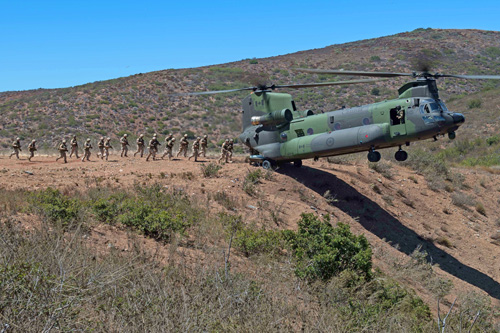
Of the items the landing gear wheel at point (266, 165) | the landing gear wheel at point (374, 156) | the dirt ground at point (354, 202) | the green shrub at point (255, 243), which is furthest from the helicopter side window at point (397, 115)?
the green shrub at point (255, 243)

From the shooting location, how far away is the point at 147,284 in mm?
6738

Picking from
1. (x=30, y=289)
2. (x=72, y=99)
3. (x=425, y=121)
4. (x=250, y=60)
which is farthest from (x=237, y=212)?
(x=250, y=60)

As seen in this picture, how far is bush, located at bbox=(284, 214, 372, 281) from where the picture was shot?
1068cm

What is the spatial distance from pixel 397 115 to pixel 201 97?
42722mm

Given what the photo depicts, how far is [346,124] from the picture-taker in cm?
1719

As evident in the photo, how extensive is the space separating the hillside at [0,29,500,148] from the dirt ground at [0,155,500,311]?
62.4 feet

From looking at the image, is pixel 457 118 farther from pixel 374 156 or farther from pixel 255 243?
pixel 255 243

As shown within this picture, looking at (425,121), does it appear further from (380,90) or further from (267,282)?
(380,90)

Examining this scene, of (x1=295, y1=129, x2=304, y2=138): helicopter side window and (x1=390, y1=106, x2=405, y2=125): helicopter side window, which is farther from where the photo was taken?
(x1=295, y1=129, x2=304, y2=138): helicopter side window

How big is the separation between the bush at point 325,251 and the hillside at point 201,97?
27.0 meters

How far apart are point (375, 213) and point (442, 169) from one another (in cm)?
872

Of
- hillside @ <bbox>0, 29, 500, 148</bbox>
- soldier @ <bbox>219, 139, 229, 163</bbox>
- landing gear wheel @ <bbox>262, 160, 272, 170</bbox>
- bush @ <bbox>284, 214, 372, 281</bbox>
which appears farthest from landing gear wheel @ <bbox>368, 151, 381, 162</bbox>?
hillside @ <bbox>0, 29, 500, 148</bbox>

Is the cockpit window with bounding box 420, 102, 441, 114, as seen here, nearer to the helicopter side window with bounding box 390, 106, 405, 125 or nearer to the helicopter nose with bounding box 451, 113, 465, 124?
the helicopter nose with bounding box 451, 113, 465, 124

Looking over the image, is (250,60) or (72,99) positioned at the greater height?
(250,60)
